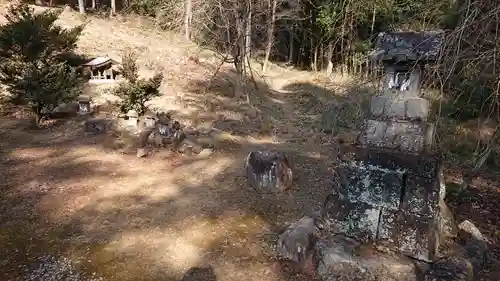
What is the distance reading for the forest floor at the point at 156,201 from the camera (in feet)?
16.7

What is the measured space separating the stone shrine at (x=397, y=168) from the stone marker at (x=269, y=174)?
8.11 feet

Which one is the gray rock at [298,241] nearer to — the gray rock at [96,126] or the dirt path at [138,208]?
the dirt path at [138,208]

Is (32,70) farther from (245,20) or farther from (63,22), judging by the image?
(63,22)

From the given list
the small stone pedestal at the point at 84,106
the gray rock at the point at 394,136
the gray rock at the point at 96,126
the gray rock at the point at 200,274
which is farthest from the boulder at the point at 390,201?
the small stone pedestal at the point at 84,106

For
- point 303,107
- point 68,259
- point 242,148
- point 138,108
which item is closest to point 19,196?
point 68,259

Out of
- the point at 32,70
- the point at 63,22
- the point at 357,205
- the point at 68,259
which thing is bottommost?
the point at 68,259

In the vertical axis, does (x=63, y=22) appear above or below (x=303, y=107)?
above

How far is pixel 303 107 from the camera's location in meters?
16.9

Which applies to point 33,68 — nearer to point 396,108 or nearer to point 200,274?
point 200,274

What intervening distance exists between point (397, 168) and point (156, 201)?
4.45 metres

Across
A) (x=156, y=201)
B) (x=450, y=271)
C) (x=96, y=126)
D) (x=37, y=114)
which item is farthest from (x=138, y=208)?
(x=37, y=114)

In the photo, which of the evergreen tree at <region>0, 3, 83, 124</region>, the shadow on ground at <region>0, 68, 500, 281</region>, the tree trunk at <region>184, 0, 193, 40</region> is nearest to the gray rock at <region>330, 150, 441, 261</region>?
the shadow on ground at <region>0, 68, 500, 281</region>

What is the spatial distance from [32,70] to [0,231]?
5.98 meters

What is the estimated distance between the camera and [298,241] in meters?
5.17
